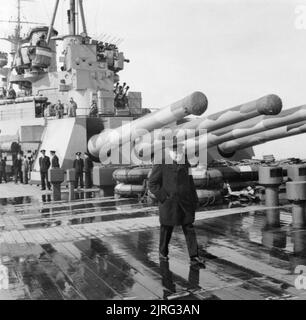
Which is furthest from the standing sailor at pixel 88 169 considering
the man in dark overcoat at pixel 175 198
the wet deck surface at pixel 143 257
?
the man in dark overcoat at pixel 175 198

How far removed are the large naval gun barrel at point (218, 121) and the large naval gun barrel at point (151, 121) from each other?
44 cm

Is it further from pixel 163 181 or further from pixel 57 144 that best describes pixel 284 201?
pixel 57 144

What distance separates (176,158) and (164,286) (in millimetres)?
1387

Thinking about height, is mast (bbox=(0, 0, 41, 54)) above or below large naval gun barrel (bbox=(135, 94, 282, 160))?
above

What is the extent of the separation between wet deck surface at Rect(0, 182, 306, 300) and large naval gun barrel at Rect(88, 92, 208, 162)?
4.84ft

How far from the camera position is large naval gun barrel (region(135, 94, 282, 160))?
6.51 m

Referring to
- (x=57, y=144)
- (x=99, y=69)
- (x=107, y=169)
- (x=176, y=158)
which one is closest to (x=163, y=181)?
(x=176, y=158)

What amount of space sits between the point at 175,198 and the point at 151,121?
128 inches

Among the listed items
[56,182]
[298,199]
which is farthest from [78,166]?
[298,199]

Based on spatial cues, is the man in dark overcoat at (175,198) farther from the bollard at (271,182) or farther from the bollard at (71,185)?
the bollard at (71,185)

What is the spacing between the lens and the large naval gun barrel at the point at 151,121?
21.3ft

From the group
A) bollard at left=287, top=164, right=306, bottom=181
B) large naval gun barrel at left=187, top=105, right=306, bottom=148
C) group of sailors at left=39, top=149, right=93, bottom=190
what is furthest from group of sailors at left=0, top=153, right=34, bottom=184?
bollard at left=287, top=164, right=306, bottom=181

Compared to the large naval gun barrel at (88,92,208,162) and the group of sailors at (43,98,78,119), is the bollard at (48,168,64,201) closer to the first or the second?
the large naval gun barrel at (88,92,208,162)

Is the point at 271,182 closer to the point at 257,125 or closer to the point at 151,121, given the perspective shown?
the point at 257,125
